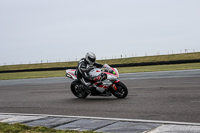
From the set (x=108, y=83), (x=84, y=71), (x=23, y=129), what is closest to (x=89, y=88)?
(x=84, y=71)

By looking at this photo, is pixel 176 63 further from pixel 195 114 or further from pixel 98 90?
pixel 195 114

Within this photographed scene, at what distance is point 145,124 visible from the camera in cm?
577

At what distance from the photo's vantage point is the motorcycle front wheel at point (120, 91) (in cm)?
1021

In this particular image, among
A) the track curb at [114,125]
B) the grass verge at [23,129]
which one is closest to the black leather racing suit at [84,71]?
the track curb at [114,125]

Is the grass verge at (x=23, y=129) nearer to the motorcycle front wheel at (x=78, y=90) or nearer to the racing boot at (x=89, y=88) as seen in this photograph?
the racing boot at (x=89, y=88)

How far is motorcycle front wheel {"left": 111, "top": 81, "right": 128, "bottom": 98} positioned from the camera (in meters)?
10.2

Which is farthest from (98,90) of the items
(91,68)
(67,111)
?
(67,111)

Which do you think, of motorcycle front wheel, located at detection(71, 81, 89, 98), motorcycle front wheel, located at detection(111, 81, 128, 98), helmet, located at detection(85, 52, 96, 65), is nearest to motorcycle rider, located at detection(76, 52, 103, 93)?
helmet, located at detection(85, 52, 96, 65)

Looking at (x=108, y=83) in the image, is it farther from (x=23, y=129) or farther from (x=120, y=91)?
(x=23, y=129)

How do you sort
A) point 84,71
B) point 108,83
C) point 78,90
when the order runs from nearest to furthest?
point 108,83 → point 84,71 → point 78,90

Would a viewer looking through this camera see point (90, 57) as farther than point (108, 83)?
Yes

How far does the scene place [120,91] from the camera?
34.2ft

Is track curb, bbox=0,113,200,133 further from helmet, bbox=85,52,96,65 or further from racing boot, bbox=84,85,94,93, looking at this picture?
helmet, bbox=85,52,96,65

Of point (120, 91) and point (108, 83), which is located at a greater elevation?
point (108, 83)
